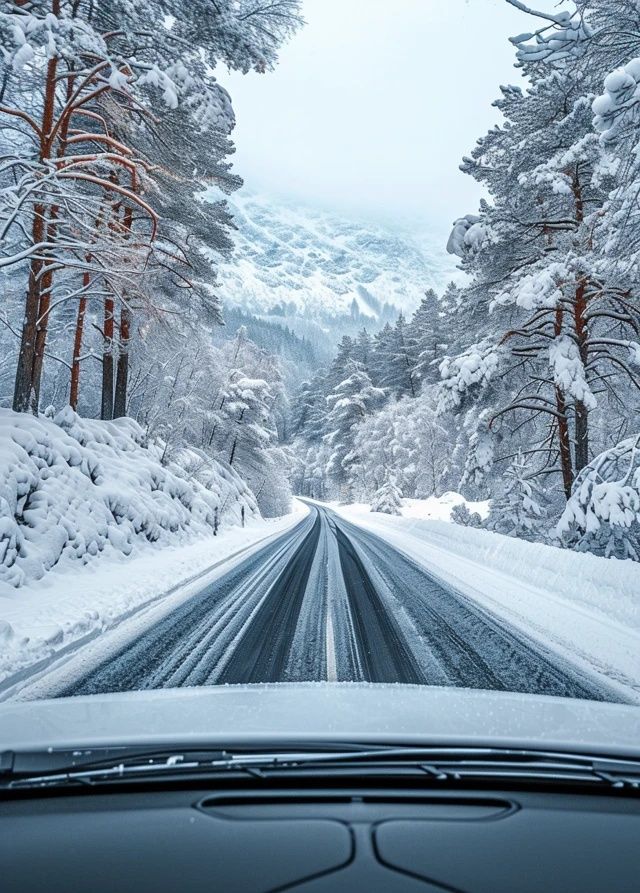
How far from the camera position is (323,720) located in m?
2.36

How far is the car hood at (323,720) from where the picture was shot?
2.04 metres

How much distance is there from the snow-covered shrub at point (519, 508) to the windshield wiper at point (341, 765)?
13898mm

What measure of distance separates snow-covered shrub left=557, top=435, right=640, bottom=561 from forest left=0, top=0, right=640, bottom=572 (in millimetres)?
39

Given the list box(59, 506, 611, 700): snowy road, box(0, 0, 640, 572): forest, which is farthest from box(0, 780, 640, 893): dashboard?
box(0, 0, 640, 572): forest

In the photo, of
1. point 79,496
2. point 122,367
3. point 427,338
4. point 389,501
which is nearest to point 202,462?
point 122,367

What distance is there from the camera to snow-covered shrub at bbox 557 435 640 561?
7.91 meters

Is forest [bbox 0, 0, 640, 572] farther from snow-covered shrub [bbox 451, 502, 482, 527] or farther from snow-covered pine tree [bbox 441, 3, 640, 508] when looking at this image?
snow-covered shrub [bbox 451, 502, 482, 527]

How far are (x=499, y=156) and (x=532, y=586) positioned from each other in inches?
454

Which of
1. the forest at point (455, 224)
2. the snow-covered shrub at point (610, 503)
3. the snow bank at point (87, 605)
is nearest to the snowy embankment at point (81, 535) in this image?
the snow bank at point (87, 605)

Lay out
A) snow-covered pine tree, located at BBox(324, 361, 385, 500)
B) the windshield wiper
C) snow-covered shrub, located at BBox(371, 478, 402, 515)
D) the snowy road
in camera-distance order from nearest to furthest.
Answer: the windshield wiper < the snowy road < snow-covered shrub, located at BBox(371, 478, 402, 515) < snow-covered pine tree, located at BBox(324, 361, 385, 500)

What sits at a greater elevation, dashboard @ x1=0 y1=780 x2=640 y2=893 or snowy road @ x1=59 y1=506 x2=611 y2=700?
dashboard @ x1=0 y1=780 x2=640 y2=893

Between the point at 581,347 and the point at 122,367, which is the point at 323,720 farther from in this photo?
the point at 122,367

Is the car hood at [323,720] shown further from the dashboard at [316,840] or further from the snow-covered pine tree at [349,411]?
the snow-covered pine tree at [349,411]

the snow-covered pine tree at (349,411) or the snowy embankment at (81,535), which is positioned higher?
the snow-covered pine tree at (349,411)
